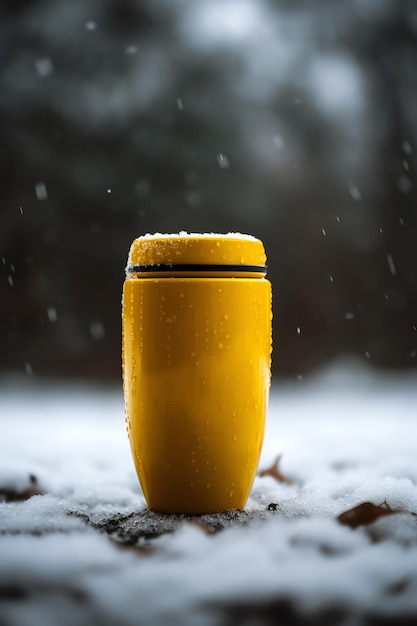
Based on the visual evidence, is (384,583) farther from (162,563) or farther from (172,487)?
(172,487)

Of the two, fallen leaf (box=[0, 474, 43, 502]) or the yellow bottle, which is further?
fallen leaf (box=[0, 474, 43, 502])

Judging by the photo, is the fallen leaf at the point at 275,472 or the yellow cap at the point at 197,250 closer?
the yellow cap at the point at 197,250

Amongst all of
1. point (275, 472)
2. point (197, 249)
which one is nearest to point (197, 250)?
point (197, 249)

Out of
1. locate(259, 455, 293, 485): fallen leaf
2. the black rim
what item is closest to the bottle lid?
the black rim

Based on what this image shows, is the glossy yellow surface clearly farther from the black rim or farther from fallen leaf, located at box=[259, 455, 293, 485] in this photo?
fallen leaf, located at box=[259, 455, 293, 485]

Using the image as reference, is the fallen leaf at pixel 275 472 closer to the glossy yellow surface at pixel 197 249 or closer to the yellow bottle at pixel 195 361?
the yellow bottle at pixel 195 361

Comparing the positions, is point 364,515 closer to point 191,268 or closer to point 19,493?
point 191,268

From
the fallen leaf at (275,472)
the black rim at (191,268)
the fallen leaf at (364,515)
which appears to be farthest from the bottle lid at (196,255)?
Answer: the fallen leaf at (275,472)

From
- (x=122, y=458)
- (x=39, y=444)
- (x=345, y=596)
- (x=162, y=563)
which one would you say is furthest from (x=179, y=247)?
(x=39, y=444)
